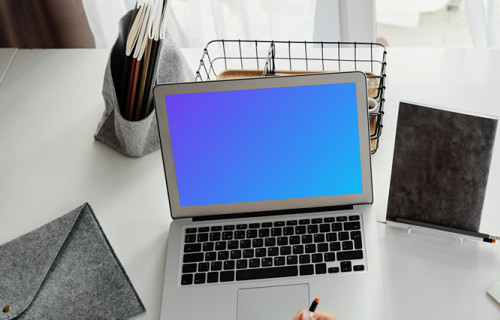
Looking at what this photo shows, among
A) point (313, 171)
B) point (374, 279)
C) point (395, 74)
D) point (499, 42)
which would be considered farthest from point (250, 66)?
point (499, 42)

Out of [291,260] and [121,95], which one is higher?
[121,95]

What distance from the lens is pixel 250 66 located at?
1.21m

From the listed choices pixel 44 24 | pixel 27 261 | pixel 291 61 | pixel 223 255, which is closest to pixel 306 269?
pixel 223 255

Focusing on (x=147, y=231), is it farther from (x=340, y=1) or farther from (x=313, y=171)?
(x=340, y=1)

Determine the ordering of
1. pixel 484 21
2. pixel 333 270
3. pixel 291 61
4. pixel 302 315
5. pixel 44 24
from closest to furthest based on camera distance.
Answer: pixel 302 315
pixel 333 270
pixel 291 61
pixel 484 21
pixel 44 24

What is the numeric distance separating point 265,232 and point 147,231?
194 mm

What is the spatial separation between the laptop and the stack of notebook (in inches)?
4.6

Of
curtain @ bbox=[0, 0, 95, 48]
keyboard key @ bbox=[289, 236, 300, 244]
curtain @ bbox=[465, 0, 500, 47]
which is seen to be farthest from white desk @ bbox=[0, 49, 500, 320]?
curtain @ bbox=[465, 0, 500, 47]

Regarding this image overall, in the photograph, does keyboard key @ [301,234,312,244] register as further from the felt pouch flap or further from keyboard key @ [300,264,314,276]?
the felt pouch flap

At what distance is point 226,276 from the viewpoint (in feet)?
2.73

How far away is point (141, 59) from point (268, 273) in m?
0.40

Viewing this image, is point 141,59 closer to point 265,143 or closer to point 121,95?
point 121,95

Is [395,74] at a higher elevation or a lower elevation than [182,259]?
higher

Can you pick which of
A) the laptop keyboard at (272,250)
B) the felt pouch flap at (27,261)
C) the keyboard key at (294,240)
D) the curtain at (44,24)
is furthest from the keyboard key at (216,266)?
the curtain at (44,24)
